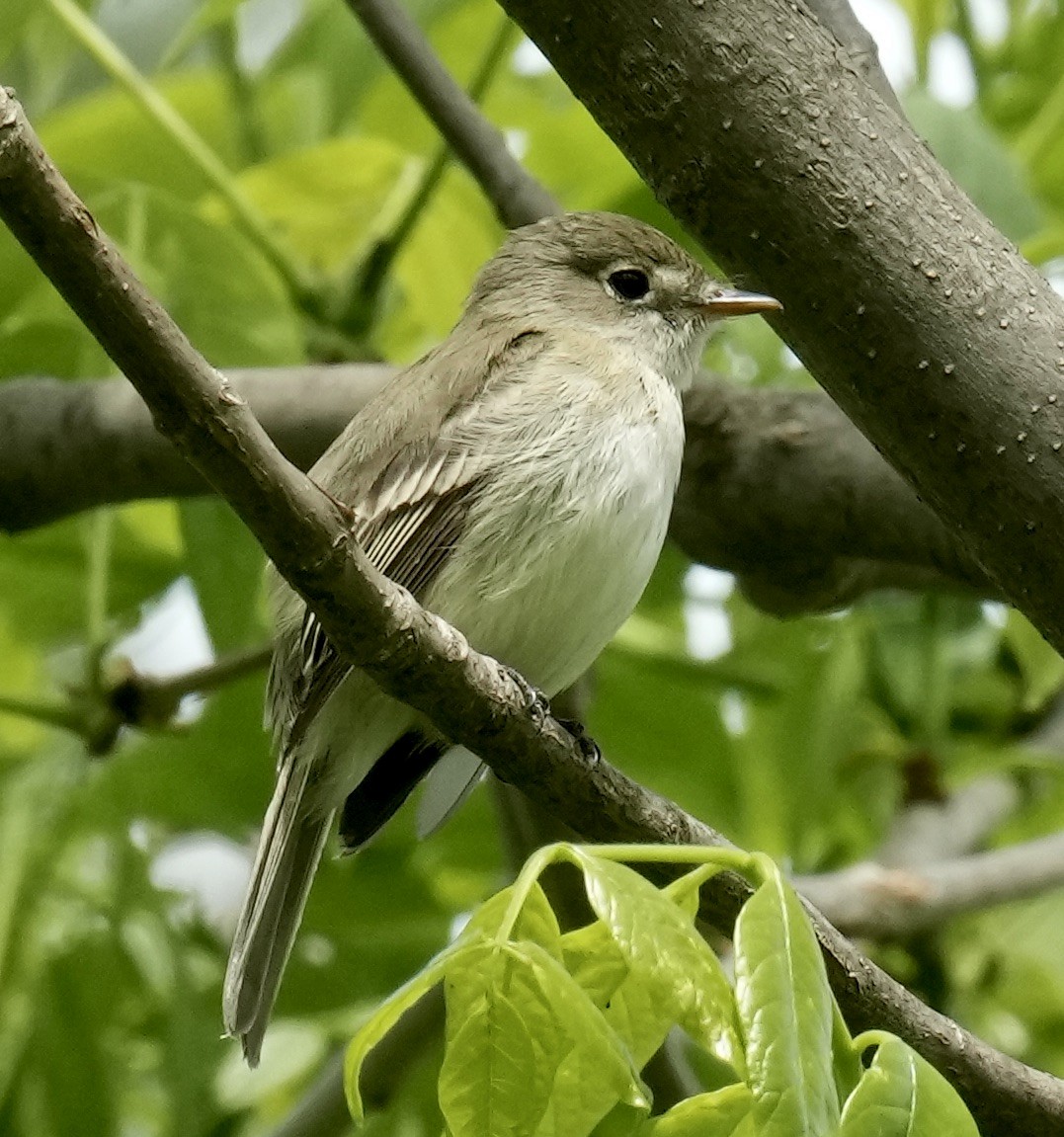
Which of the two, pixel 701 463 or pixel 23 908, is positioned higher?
pixel 701 463

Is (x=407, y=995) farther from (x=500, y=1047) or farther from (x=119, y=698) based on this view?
(x=119, y=698)

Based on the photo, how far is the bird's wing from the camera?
298cm

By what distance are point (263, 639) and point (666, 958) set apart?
2318 mm

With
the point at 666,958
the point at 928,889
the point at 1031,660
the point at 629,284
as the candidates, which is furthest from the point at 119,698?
the point at 666,958

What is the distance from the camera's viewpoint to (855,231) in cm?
204

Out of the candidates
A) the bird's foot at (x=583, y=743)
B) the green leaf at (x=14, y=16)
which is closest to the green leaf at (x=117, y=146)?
the green leaf at (x=14, y=16)

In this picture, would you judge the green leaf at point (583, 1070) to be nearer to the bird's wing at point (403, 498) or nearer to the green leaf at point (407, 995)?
the green leaf at point (407, 995)

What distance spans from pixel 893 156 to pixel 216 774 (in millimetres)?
2052

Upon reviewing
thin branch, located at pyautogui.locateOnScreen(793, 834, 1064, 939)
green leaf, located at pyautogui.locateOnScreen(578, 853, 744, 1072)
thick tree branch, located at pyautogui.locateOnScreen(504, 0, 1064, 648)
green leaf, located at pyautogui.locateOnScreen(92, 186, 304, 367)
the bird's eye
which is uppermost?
thick tree branch, located at pyautogui.locateOnScreen(504, 0, 1064, 648)

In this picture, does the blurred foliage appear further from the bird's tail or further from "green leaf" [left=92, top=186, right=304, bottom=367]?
the bird's tail

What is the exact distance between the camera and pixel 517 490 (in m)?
3.00

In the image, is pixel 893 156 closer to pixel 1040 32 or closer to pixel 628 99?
pixel 628 99

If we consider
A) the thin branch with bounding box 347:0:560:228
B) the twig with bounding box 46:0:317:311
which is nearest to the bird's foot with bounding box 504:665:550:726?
the thin branch with bounding box 347:0:560:228

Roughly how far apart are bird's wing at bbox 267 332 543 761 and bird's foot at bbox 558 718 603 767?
1.23 feet
